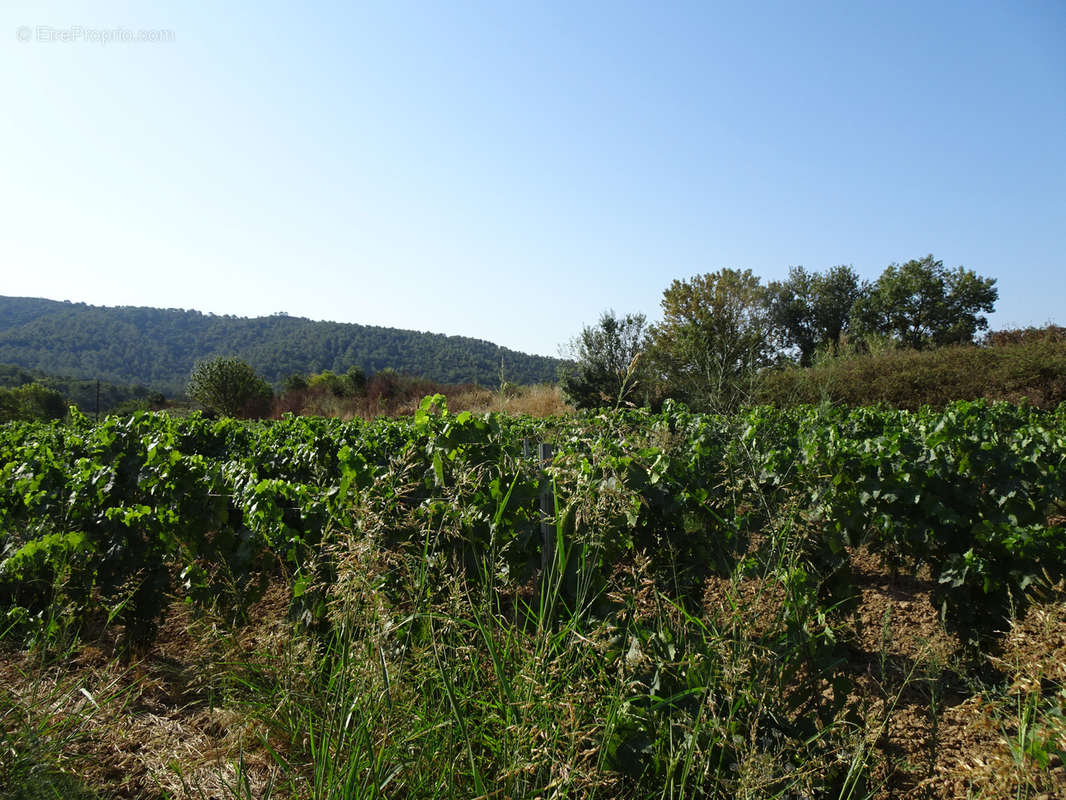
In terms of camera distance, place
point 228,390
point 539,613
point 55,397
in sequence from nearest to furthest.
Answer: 1. point 539,613
2. point 228,390
3. point 55,397

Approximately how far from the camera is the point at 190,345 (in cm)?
7588

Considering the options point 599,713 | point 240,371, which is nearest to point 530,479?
point 599,713

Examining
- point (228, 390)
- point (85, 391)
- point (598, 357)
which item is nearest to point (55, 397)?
point (85, 391)

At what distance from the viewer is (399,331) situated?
3127 inches

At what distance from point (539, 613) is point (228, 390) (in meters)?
32.1

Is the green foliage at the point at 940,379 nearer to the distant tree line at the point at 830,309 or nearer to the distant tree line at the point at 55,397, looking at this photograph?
the distant tree line at the point at 830,309

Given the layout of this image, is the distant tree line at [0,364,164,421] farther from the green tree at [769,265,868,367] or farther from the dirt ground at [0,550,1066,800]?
the green tree at [769,265,868,367]

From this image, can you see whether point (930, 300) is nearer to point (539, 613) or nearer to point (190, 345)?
point (539, 613)

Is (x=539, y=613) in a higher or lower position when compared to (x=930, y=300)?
lower

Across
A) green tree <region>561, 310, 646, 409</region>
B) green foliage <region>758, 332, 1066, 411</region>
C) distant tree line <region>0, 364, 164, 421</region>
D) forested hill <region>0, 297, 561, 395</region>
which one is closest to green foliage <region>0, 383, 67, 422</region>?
distant tree line <region>0, 364, 164, 421</region>

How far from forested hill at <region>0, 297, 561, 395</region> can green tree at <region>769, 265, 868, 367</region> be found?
21.4 metres

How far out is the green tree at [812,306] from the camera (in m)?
38.6

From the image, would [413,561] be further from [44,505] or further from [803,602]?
[44,505]

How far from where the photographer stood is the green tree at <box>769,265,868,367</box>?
38.6 metres
